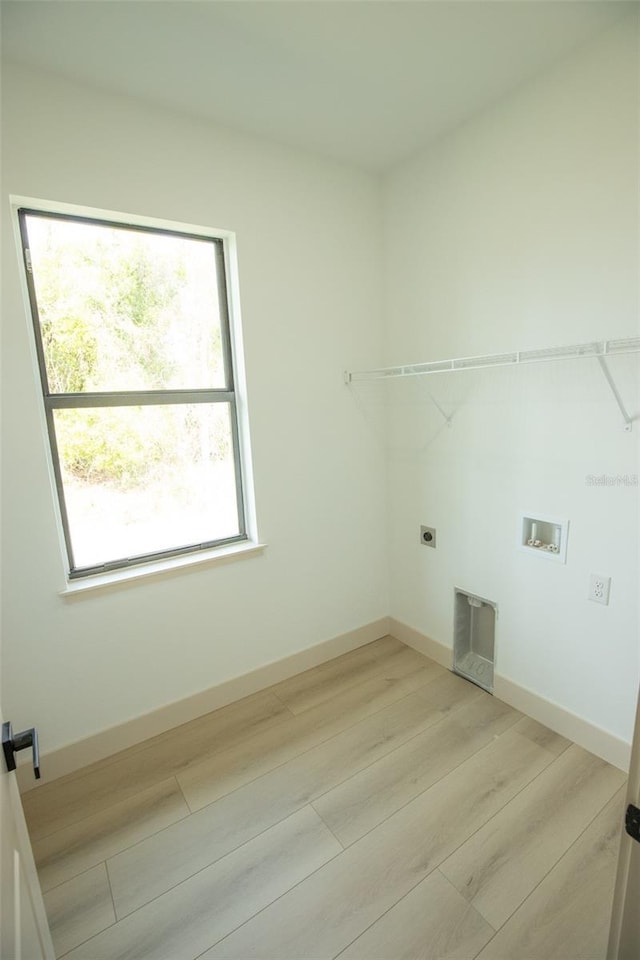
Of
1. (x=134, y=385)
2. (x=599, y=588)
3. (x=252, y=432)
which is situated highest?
(x=134, y=385)

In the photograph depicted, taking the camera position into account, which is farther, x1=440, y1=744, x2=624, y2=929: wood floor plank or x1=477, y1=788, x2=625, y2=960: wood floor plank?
x1=440, y1=744, x2=624, y2=929: wood floor plank

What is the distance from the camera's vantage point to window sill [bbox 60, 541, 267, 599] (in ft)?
5.80

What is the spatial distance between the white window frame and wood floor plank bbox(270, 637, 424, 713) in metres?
0.77

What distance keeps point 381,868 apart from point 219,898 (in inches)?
19.8

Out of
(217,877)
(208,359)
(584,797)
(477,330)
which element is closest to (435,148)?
(477,330)

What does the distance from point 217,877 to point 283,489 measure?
147cm

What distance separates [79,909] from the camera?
4.34 feet

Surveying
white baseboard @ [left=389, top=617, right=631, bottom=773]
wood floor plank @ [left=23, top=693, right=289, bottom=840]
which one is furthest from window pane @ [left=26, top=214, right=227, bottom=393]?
white baseboard @ [left=389, top=617, right=631, bottom=773]

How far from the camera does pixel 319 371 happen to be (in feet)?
7.44

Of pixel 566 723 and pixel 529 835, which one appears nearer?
pixel 529 835

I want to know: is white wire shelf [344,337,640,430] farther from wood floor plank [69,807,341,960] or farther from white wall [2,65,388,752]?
wood floor plank [69,807,341,960]

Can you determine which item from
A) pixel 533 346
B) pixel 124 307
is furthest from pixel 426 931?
pixel 124 307

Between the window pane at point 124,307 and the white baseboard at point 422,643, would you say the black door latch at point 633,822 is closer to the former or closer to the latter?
the white baseboard at point 422,643

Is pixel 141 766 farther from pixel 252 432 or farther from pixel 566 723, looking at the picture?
pixel 566 723
